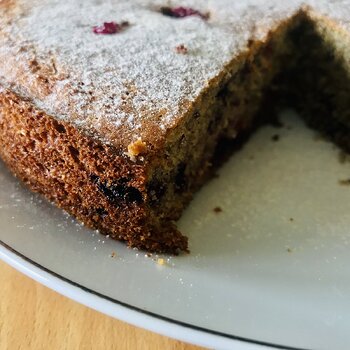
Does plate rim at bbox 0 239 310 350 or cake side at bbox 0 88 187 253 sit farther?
cake side at bbox 0 88 187 253

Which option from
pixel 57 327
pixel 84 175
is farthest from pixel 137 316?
pixel 84 175

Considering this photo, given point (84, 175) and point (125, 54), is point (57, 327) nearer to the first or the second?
point (84, 175)

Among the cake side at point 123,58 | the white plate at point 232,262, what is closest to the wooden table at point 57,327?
the white plate at point 232,262

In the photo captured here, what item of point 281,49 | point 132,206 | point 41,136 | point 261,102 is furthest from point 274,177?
point 41,136

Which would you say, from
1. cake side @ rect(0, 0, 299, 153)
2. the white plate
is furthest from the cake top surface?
the white plate

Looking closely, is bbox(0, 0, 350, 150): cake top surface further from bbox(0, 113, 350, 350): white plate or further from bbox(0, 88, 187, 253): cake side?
bbox(0, 113, 350, 350): white plate

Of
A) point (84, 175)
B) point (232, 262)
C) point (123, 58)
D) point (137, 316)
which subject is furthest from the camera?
point (123, 58)

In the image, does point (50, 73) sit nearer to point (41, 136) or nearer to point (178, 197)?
point (41, 136)

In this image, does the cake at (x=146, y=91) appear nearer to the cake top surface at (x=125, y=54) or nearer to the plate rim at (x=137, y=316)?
the cake top surface at (x=125, y=54)
